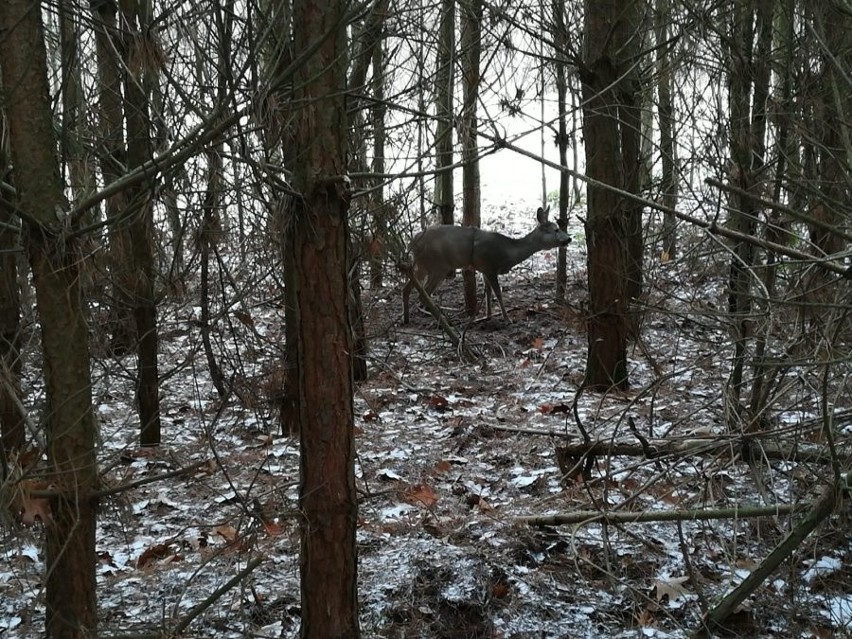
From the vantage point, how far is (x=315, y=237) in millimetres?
3406

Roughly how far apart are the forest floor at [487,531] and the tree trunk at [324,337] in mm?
201

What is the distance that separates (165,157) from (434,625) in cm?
283

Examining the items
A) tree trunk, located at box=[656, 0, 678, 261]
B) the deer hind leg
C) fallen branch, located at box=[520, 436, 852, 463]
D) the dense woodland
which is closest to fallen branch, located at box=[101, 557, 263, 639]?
the dense woodland

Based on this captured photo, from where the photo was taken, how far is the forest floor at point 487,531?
4219mm

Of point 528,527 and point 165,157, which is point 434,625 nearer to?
point 528,527

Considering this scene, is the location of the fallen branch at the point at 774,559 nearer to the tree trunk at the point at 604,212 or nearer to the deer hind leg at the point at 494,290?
the tree trunk at the point at 604,212

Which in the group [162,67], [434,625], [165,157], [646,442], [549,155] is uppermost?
[549,155]

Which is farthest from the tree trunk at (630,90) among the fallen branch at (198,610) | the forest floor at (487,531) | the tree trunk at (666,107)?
the fallen branch at (198,610)

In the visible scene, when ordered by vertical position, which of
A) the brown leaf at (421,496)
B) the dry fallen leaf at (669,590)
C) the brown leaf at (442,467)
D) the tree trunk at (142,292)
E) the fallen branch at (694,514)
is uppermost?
the tree trunk at (142,292)

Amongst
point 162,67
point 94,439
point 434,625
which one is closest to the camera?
point 162,67

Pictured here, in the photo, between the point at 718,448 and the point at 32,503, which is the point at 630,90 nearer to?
the point at 718,448

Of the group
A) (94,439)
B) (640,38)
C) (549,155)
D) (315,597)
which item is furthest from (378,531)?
(549,155)

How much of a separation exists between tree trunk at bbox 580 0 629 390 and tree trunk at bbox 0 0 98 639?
196 inches

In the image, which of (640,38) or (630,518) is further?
(640,38)
